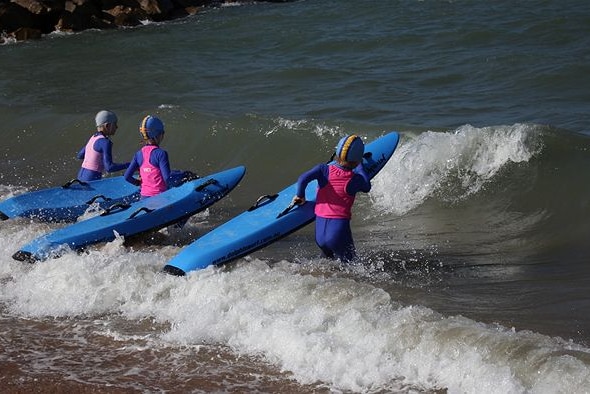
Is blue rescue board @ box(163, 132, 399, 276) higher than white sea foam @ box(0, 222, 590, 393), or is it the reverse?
blue rescue board @ box(163, 132, 399, 276)

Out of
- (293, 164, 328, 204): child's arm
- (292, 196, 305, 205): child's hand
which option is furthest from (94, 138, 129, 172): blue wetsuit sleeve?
(293, 164, 328, 204): child's arm

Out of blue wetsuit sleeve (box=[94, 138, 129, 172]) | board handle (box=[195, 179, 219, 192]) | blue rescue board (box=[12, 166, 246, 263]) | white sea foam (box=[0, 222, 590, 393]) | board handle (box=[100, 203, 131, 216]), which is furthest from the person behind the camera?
blue wetsuit sleeve (box=[94, 138, 129, 172])

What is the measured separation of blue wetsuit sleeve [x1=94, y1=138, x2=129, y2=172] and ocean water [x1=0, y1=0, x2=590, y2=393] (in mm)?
1096

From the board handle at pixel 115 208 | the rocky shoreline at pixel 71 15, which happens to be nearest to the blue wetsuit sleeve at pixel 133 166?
the board handle at pixel 115 208

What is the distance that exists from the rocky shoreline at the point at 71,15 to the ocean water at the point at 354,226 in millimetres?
5430

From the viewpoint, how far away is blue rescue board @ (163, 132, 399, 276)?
322 inches

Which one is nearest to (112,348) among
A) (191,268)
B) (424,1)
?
(191,268)

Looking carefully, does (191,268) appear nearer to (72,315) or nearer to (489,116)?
(72,315)

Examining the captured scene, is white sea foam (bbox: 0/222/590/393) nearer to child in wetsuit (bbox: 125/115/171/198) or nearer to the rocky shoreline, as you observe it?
child in wetsuit (bbox: 125/115/171/198)

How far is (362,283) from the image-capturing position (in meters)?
7.55

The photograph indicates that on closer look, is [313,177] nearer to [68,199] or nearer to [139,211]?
[139,211]

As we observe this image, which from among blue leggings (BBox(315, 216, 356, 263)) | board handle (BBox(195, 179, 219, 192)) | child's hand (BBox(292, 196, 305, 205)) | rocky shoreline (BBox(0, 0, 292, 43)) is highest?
rocky shoreline (BBox(0, 0, 292, 43))

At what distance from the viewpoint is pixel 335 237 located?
27.2 feet

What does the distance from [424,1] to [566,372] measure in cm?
2341
